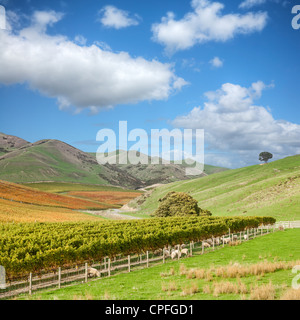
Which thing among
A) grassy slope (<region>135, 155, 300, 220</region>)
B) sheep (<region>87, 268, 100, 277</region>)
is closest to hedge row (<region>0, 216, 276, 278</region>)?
sheep (<region>87, 268, 100, 277</region>)

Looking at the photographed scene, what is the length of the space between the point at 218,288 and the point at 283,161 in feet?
535

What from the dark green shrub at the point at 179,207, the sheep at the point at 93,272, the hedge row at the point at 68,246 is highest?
the dark green shrub at the point at 179,207

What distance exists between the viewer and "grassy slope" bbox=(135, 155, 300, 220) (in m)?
85.8

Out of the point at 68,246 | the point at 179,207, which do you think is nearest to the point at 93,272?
the point at 68,246

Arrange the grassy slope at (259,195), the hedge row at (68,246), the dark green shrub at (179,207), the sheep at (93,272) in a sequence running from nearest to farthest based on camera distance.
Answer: the hedge row at (68,246)
the sheep at (93,272)
the dark green shrub at (179,207)
the grassy slope at (259,195)

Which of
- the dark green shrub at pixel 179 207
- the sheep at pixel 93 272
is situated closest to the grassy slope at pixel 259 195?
the dark green shrub at pixel 179 207

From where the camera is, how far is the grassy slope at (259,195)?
85.8 m

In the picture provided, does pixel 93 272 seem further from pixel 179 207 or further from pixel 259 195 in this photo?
pixel 259 195

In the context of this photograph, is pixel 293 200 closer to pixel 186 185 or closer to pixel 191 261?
pixel 191 261

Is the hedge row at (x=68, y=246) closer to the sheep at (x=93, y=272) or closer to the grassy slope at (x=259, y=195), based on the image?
the sheep at (x=93, y=272)

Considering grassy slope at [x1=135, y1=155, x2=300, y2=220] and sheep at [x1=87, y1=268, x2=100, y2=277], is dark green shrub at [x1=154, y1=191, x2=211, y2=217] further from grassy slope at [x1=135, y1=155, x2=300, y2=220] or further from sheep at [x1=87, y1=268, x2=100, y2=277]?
sheep at [x1=87, y1=268, x2=100, y2=277]

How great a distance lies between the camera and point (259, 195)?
105 meters
